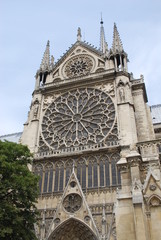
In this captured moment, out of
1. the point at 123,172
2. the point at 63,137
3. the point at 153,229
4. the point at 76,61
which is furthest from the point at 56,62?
the point at 153,229

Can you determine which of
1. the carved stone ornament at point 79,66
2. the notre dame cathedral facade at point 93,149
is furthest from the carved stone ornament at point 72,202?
the carved stone ornament at point 79,66

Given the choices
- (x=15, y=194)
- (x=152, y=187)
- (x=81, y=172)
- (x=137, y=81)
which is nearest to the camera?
(x=152, y=187)

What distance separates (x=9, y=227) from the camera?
11.9 meters

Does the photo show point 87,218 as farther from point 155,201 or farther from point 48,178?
point 155,201

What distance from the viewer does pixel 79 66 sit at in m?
26.6

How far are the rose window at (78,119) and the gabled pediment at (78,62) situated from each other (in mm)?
2836

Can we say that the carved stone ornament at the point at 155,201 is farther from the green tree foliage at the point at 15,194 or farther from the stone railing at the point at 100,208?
the stone railing at the point at 100,208

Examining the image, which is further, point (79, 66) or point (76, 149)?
point (79, 66)

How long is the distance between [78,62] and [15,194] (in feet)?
56.8

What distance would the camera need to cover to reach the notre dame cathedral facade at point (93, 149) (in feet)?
33.9

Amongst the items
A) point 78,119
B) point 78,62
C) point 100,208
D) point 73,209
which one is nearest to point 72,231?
point 73,209

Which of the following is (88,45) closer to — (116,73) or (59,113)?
(116,73)

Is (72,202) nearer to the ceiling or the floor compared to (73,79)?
nearer to the floor

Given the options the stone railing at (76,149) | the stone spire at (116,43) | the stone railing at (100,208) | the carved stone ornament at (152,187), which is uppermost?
the stone spire at (116,43)
